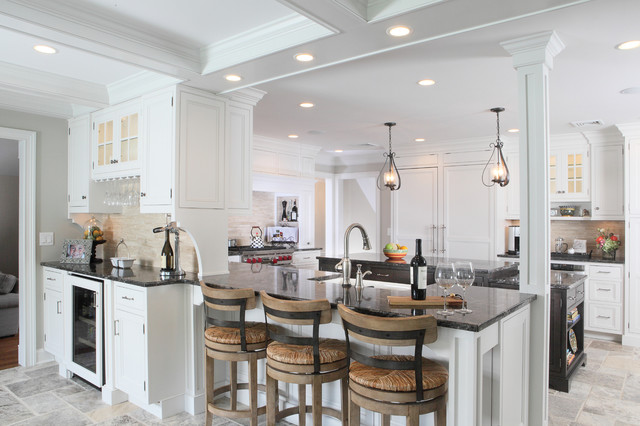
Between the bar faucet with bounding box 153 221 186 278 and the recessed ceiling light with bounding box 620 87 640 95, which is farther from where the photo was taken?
the recessed ceiling light with bounding box 620 87 640 95

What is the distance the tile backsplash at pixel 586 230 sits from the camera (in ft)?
19.4

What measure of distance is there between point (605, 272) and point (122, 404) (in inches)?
208

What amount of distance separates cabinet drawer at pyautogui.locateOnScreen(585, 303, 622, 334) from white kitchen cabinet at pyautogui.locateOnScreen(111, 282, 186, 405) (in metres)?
4.79

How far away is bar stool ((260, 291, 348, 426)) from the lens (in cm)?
236

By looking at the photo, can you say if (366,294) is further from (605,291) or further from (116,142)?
(605,291)

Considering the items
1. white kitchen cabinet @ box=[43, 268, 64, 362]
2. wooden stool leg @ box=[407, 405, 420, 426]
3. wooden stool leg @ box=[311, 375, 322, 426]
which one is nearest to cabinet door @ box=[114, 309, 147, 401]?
white kitchen cabinet @ box=[43, 268, 64, 362]

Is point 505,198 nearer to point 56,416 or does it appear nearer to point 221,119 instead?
point 221,119

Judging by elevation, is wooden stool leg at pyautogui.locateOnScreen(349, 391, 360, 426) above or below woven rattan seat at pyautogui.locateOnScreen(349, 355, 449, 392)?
below

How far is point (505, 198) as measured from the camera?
249 inches

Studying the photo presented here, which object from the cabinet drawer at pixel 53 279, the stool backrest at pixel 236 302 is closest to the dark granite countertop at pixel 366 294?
the stool backrest at pixel 236 302

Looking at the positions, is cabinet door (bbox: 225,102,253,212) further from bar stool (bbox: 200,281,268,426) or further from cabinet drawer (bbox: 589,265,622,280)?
cabinet drawer (bbox: 589,265,622,280)

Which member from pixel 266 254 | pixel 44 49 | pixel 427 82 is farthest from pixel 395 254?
pixel 44 49

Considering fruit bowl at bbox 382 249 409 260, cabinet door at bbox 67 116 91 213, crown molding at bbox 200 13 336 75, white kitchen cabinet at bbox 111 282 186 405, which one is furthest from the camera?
fruit bowl at bbox 382 249 409 260

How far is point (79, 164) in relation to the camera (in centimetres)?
432
